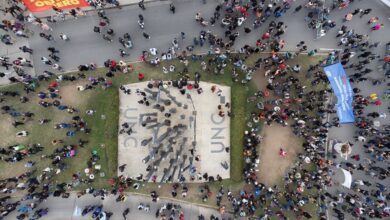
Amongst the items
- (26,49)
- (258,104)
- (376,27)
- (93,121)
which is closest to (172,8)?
(258,104)

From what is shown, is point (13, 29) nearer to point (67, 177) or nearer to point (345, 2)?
point (67, 177)

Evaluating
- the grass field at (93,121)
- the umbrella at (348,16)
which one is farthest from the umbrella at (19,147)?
the umbrella at (348,16)

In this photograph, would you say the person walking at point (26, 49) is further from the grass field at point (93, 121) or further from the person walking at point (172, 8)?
the person walking at point (172, 8)

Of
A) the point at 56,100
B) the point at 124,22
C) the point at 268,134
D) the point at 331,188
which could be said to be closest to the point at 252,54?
the point at 268,134

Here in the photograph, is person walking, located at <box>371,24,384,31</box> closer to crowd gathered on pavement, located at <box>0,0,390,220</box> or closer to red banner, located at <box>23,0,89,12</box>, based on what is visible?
crowd gathered on pavement, located at <box>0,0,390,220</box>

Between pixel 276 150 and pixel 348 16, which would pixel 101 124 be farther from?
pixel 348 16

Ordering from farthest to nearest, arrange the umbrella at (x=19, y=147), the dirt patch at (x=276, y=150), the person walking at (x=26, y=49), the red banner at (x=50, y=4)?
the dirt patch at (x=276, y=150) → the red banner at (x=50, y=4) → the umbrella at (x=19, y=147) → the person walking at (x=26, y=49)

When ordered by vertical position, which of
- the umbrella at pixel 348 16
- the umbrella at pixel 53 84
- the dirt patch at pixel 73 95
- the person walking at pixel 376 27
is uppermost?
the umbrella at pixel 348 16
